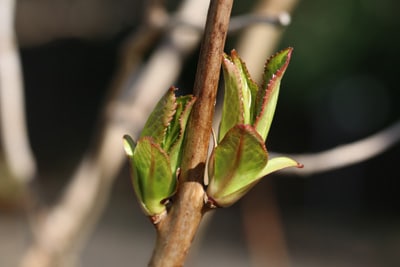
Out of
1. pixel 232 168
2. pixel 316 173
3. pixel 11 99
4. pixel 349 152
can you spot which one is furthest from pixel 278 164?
pixel 316 173

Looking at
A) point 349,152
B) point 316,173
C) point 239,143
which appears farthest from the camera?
point 316,173

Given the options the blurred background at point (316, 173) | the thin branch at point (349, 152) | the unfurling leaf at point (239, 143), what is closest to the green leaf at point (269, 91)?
the unfurling leaf at point (239, 143)

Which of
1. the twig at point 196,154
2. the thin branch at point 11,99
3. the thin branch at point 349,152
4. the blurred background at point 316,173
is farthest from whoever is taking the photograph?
the blurred background at point 316,173

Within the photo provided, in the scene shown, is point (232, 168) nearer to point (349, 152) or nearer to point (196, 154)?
point (196, 154)

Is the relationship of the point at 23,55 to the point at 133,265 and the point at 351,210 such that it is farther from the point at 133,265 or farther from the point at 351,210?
the point at 351,210

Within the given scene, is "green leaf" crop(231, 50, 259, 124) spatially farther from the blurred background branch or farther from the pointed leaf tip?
the blurred background branch

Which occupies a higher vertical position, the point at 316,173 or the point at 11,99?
the point at 11,99

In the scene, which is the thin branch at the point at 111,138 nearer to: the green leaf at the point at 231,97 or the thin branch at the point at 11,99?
the thin branch at the point at 11,99

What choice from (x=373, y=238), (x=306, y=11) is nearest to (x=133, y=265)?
(x=373, y=238)
